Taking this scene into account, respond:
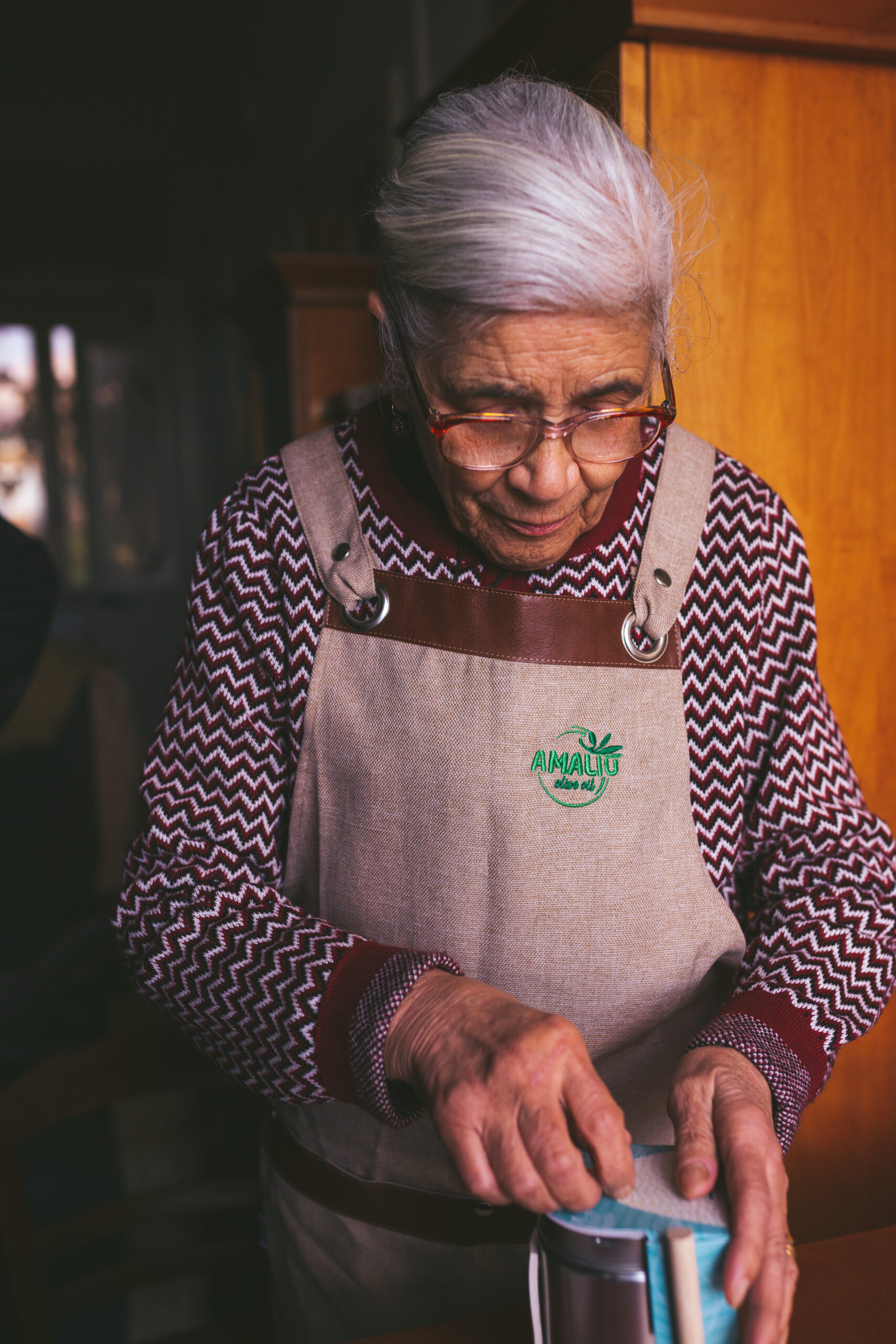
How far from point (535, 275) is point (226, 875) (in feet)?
1.95

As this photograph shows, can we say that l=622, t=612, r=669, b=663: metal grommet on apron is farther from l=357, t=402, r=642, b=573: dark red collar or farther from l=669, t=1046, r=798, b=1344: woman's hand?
l=669, t=1046, r=798, b=1344: woman's hand

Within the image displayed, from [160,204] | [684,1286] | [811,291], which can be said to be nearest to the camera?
[684,1286]

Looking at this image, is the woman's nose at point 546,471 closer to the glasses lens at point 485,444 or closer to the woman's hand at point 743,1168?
the glasses lens at point 485,444

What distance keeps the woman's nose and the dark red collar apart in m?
0.13

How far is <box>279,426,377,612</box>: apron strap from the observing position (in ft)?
3.25

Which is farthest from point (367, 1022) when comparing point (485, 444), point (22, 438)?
point (22, 438)

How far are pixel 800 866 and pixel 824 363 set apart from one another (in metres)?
0.67

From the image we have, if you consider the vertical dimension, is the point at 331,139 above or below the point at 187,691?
above

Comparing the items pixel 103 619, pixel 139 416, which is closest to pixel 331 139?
pixel 139 416

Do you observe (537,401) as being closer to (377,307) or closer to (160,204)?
(377,307)

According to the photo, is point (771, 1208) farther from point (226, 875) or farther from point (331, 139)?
point (331, 139)

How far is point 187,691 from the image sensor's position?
1.02 m

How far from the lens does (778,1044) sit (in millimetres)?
844

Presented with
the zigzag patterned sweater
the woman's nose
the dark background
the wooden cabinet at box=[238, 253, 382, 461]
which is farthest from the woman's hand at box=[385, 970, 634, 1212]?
the dark background
